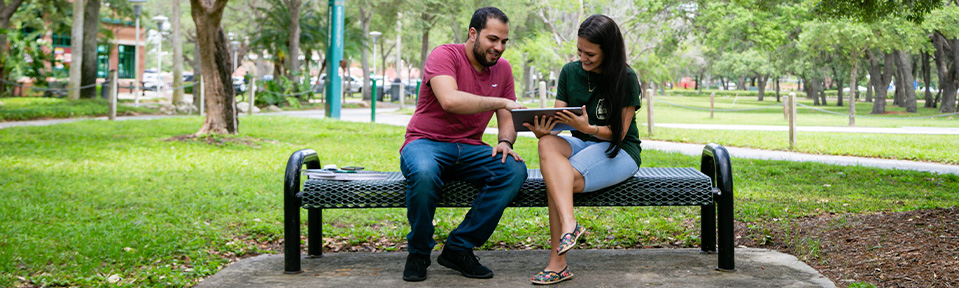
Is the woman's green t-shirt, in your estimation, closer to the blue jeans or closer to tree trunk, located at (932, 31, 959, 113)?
the blue jeans

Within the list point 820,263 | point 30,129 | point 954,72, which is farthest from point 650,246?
point 954,72

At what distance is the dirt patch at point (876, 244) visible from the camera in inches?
159

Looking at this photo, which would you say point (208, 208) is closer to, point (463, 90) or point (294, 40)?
point (463, 90)

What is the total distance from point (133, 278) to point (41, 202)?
2.78 metres

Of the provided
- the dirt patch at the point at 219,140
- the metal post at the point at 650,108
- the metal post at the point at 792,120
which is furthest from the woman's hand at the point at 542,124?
the metal post at the point at 650,108

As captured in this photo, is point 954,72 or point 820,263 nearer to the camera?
point 820,263

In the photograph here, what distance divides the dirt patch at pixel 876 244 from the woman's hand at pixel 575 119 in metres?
1.37

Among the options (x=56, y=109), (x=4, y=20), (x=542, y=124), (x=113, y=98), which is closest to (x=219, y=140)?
(x=113, y=98)

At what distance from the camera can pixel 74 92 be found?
23.9m

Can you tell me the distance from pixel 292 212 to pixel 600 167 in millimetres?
1491

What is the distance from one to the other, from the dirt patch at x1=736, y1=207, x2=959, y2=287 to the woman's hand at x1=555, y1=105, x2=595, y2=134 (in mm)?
1371

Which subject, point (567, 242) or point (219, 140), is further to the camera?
point (219, 140)

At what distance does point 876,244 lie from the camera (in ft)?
15.2

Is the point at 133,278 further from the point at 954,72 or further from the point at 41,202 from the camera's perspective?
the point at 954,72
